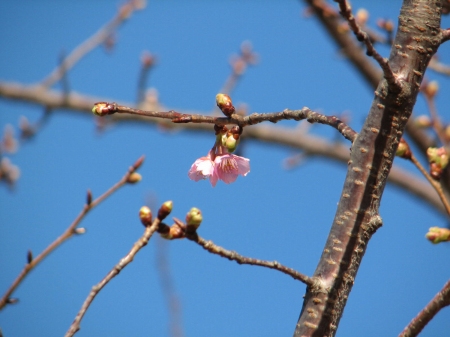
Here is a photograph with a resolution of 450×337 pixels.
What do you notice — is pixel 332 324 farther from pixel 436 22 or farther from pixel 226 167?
pixel 436 22

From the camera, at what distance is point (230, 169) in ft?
5.11

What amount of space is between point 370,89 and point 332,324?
392cm

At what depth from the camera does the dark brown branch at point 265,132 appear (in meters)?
5.49

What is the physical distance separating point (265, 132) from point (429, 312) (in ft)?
16.0

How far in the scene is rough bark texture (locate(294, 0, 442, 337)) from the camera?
1212mm

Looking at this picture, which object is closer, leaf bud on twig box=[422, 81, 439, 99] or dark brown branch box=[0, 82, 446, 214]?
leaf bud on twig box=[422, 81, 439, 99]

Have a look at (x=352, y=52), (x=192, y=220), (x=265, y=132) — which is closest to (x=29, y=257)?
(x=192, y=220)

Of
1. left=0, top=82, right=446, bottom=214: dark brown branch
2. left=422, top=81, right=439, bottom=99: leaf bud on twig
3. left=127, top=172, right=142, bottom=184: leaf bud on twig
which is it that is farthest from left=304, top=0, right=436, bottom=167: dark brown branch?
left=127, top=172, right=142, bottom=184: leaf bud on twig

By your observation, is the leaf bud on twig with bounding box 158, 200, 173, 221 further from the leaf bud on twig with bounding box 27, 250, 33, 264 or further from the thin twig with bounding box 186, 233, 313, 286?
the leaf bud on twig with bounding box 27, 250, 33, 264

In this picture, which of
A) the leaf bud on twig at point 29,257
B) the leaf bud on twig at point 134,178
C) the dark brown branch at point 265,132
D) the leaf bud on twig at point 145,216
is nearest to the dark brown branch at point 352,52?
the dark brown branch at point 265,132

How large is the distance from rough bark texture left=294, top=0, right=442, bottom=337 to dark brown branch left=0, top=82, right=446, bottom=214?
4164 millimetres

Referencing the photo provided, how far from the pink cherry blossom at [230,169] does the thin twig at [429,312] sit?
2.12 feet

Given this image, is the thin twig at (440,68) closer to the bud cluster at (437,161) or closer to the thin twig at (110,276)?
the bud cluster at (437,161)

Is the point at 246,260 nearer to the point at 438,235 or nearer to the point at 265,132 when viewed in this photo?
the point at 438,235
